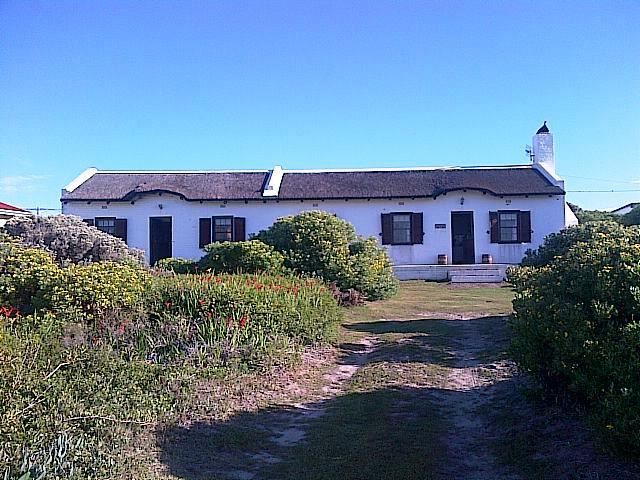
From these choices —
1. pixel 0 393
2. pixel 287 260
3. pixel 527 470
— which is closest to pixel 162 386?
pixel 0 393

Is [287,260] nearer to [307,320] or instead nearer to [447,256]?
[307,320]

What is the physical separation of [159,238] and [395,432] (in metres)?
20.7

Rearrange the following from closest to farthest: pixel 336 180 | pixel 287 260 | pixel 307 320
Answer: pixel 307 320 < pixel 287 260 < pixel 336 180

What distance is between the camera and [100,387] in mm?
5754

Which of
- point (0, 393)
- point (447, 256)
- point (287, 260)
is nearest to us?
point (0, 393)

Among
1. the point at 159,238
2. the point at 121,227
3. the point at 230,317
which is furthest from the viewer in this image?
the point at 159,238

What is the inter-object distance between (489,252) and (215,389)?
63.7 ft

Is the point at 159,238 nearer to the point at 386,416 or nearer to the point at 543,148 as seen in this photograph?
the point at 543,148

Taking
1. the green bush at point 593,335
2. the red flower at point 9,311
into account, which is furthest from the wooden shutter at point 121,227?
the green bush at point 593,335

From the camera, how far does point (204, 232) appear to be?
25438mm

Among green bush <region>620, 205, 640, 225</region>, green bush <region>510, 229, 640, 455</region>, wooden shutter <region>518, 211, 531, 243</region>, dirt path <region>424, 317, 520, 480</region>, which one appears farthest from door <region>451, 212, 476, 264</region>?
green bush <region>510, 229, 640, 455</region>

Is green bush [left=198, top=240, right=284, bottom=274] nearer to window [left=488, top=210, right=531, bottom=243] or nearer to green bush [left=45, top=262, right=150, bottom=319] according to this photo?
green bush [left=45, top=262, right=150, bottom=319]

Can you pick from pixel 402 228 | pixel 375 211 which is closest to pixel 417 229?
pixel 402 228

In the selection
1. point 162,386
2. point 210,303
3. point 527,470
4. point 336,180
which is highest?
point 336,180
